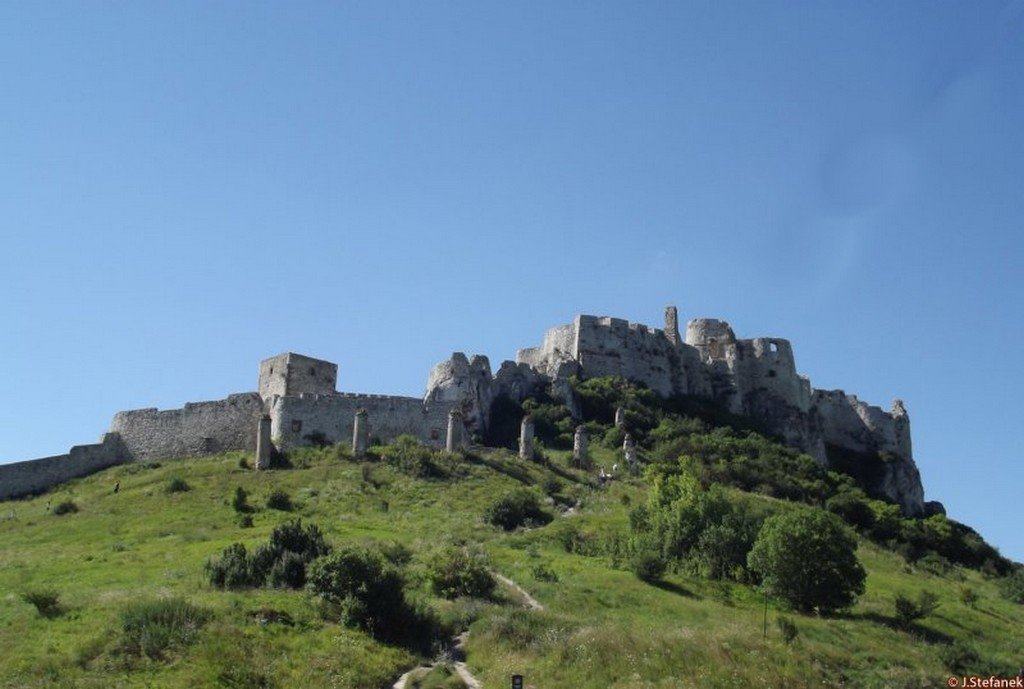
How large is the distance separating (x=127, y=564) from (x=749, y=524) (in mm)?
24799

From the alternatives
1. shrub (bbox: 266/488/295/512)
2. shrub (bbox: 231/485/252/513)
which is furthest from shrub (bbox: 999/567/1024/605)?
shrub (bbox: 231/485/252/513)

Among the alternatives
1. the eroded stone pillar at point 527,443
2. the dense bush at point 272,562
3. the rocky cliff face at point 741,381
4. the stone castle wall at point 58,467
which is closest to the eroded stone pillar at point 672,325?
the rocky cliff face at point 741,381

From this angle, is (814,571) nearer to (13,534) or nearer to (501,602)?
(501,602)

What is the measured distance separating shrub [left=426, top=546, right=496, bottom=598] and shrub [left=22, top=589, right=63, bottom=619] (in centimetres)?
1119

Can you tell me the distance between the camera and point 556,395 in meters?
79.4

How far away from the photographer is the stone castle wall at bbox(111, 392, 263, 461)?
213ft

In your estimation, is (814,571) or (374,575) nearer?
(374,575)

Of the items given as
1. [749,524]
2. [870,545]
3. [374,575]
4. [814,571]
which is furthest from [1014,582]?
[374,575]

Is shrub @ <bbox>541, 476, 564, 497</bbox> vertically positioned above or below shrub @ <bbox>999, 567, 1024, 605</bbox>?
above

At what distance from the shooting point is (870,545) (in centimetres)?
5997

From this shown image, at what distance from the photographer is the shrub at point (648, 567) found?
40.8 meters

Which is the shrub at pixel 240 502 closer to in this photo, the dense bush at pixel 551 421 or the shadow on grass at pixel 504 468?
the shadow on grass at pixel 504 468

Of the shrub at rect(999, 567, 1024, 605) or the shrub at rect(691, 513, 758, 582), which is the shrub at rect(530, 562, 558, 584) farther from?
the shrub at rect(999, 567, 1024, 605)

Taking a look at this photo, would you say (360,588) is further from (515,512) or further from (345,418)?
(345,418)
